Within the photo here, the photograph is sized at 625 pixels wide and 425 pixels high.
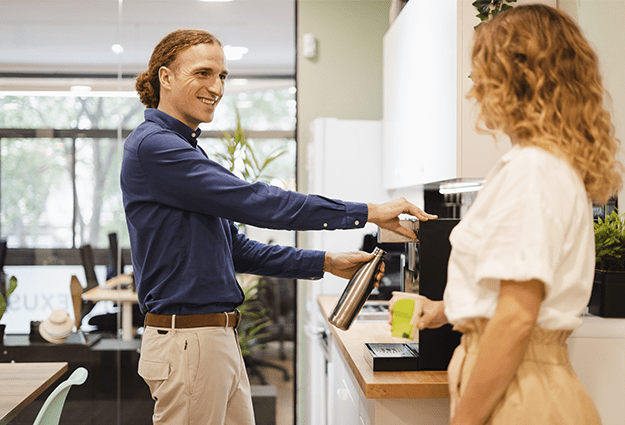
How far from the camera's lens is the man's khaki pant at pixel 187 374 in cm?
144

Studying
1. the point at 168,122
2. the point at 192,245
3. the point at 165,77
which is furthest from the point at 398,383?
the point at 165,77

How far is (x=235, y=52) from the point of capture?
3602 mm

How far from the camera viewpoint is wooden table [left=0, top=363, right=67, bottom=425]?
1.71 meters

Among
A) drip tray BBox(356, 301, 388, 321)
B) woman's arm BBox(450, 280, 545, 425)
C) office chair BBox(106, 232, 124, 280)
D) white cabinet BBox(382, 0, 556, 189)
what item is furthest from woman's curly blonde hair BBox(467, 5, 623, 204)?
office chair BBox(106, 232, 124, 280)

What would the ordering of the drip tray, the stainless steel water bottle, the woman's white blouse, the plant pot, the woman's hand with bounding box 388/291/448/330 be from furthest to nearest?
the drip tray
the stainless steel water bottle
the plant pot
the woman's hand with bounding box 388/291/448/330
the woman's white blouse

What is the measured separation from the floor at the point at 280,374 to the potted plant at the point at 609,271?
2.43 metres

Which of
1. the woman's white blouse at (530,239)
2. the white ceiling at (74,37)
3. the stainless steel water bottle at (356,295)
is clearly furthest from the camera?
the white ceiling at (74,37)

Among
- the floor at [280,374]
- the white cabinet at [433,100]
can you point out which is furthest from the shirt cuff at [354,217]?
the floor at [280,374]

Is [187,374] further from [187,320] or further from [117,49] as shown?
[117,49]

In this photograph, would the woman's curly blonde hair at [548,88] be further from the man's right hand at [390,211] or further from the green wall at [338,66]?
the green wall at [338,66]

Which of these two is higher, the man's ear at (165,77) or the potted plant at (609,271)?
the man's ear at (165,77)

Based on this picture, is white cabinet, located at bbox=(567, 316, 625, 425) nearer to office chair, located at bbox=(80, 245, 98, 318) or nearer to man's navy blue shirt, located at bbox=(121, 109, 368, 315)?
man's navy blue shirt, located at bbox=(121, 109, 368, 315)

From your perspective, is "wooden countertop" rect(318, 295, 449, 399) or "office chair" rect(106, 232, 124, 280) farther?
"office chair" rect(106, 232, 124, 280)

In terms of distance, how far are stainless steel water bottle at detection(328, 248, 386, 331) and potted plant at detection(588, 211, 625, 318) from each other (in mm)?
581
